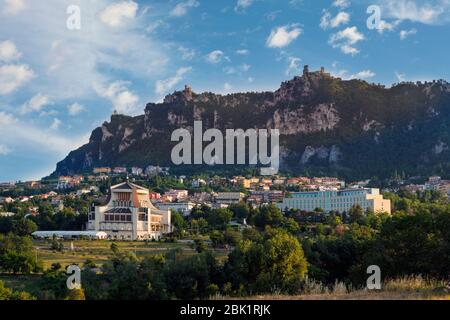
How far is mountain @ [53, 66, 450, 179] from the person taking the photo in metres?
146

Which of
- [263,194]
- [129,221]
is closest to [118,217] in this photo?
[129,221]

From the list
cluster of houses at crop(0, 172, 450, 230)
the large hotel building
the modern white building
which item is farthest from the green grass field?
the large hotel building

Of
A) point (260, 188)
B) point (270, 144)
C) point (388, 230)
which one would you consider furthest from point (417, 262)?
point (270, 144)

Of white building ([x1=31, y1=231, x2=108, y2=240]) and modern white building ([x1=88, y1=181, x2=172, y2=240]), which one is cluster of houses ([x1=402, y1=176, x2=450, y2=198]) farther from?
white building ([x1=31, y1=231, x2=108, y2=240])

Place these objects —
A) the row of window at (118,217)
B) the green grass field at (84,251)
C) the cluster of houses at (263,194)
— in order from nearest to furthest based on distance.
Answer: the green grass field at (84,251) < the row of window at (118,217) < the cluster of houses at (263,194)

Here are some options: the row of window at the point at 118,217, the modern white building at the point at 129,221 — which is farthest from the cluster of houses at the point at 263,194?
the row of window at the point at 118,217

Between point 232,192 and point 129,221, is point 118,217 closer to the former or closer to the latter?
point 129,221

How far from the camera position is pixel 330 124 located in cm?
16988

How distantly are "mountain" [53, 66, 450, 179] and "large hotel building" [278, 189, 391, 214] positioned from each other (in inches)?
1522

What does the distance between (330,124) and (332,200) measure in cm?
7560

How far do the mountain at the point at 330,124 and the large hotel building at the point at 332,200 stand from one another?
1522 inches

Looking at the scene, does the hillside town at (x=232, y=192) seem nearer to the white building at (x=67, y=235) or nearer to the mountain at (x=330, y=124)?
the white building at (x=67, y=235)

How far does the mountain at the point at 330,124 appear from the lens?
480 ft

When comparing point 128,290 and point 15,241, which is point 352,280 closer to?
point 128,290
